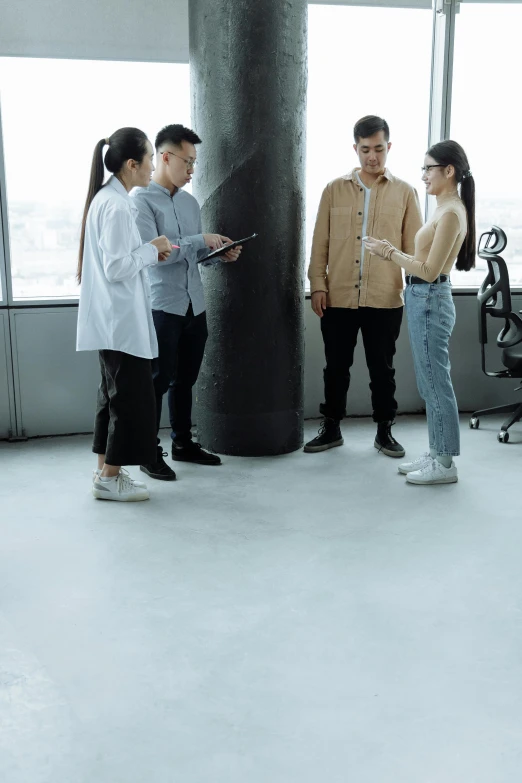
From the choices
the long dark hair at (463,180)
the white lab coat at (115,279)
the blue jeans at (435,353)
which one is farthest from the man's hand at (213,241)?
the long dark hair at (463,180)

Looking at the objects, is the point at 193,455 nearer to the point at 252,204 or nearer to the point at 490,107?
the point at 252,204

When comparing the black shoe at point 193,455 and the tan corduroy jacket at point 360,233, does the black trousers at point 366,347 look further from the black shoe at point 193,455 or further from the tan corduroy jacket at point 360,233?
the black shoe at point 193,455

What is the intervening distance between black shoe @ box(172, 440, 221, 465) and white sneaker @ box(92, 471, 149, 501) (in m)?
0.53

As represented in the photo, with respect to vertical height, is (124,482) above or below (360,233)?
below

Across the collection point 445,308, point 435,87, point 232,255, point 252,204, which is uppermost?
point 435,87

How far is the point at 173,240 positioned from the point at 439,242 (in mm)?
1214

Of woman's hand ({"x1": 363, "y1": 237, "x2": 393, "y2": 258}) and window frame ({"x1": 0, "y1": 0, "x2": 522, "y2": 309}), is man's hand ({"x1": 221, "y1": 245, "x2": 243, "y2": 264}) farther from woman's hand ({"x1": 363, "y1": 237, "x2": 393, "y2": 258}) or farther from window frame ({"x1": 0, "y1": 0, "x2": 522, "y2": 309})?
window frame ({"x1": 0, "y1": 0, "x2": 522, "y2": 309})

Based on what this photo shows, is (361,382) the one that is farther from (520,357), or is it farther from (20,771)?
(20,771)

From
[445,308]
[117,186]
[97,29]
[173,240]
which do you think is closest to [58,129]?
[97,29]

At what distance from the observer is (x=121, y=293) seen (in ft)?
10.4

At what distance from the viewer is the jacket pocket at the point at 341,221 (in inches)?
161

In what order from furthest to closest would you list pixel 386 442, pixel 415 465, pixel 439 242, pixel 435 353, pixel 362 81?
pixel 362 81 < pixel 386 442 < pixel 415 465 < pixel 435 353 < pixel 439 242

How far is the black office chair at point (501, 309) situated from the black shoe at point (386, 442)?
70 centimetres

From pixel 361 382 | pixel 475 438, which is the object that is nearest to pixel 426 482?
pixel 475 438
